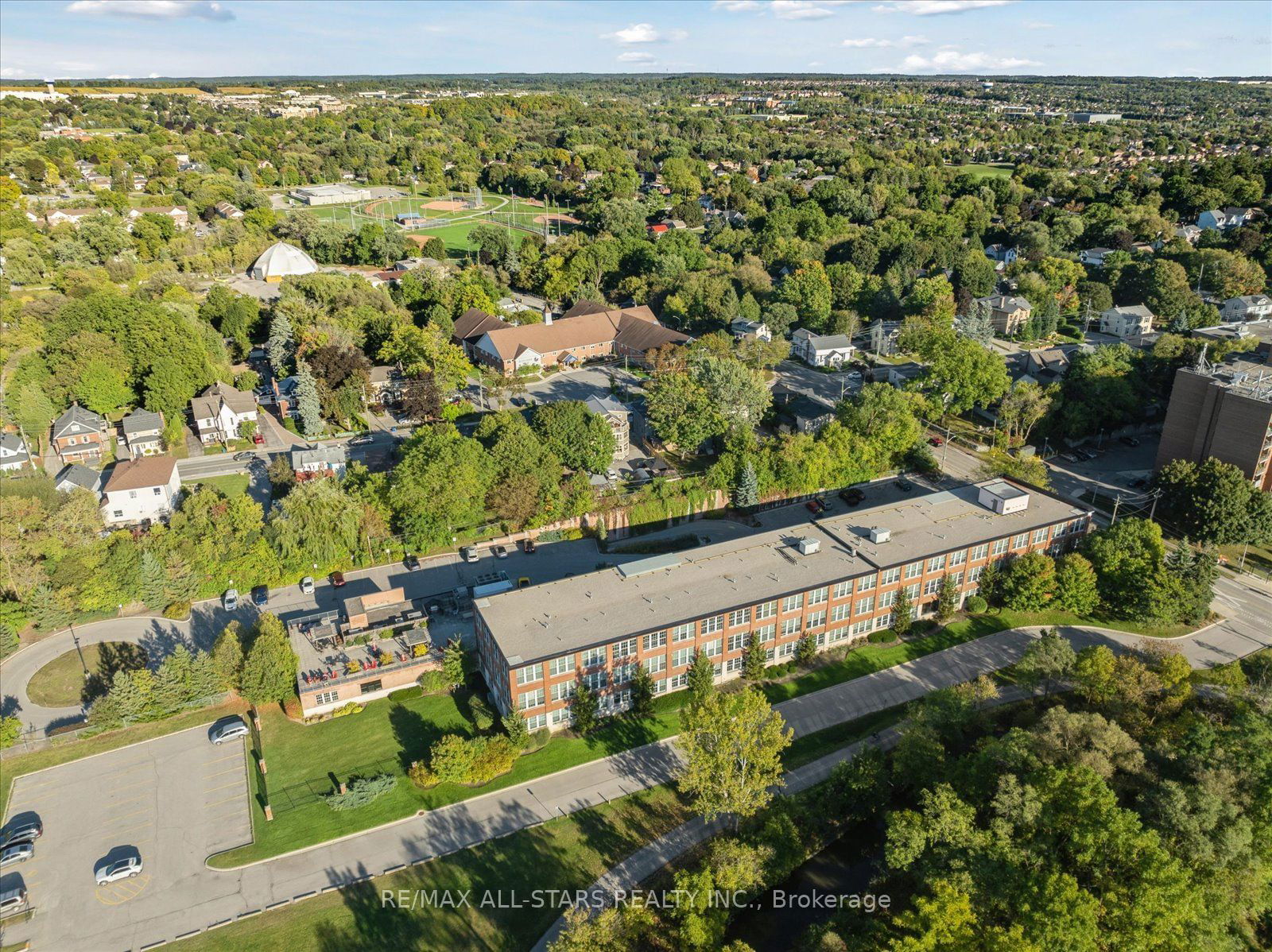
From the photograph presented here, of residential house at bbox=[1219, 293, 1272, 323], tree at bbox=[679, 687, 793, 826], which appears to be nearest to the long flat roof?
tree at bbox=[679, 687, 793, 826]

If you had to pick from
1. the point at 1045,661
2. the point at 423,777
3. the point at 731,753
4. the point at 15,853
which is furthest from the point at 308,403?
the point at 1045,661

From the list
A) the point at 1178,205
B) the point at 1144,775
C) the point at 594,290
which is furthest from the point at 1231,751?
the point at 1178,205

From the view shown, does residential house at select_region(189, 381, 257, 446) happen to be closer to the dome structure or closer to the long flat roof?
the long flat roof

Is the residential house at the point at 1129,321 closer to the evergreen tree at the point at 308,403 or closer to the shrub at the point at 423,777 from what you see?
the evergreen tree at the point at 308,403

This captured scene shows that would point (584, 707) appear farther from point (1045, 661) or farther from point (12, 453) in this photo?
point (12, 453)

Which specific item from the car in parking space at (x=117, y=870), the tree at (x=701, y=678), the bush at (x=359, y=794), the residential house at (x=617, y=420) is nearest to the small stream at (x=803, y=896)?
the tree at (x=701, y=678)
